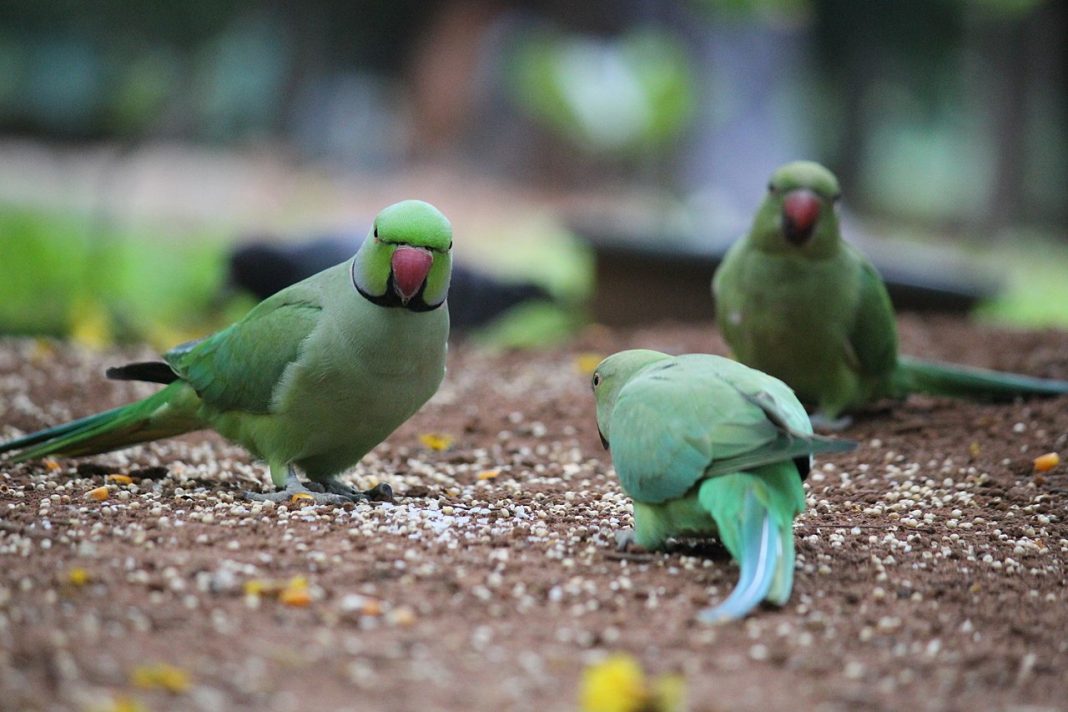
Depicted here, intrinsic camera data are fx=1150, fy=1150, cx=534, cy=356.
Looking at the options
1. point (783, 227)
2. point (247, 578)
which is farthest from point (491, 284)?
point (247, 578)

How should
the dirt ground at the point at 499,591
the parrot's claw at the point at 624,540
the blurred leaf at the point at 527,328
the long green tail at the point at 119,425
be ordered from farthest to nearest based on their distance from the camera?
1. the blurred leaf at the point at 527,328
2. the long green tail at the point at 119,425
3. the parrot's claw at the point at 624,540
4. the dirt ground at the point at 499,591

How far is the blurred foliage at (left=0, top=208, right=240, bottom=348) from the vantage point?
23.8 feet

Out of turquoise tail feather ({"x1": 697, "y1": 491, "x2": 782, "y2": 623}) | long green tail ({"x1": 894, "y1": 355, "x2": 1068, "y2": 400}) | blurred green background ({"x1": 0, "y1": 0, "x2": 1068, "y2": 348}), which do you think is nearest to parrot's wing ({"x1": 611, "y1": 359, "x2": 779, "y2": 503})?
turquoise tail feather ({"x1": 697, "y1": 491, "x2": 782, "y2": 623})

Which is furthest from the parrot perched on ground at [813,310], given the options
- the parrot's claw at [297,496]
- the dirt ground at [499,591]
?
the parrot's claw at [297,496]

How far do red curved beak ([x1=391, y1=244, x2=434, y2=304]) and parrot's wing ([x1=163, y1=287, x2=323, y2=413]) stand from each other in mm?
390

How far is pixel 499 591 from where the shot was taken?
2809 millimetres

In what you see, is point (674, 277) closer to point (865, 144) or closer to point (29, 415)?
point (29, 415)

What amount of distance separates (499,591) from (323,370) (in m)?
1.08

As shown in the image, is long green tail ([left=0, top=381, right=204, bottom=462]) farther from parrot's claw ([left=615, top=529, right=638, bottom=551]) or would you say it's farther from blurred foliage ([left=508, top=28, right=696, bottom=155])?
blurred foliage ([left=508, top=28, right=696, bottom=155])

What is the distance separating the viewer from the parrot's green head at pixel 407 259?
3.40 meters

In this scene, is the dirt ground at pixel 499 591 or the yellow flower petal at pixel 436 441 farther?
the yellow flower petal at pixel 436 441

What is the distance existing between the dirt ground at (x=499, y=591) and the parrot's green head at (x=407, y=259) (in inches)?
25.7

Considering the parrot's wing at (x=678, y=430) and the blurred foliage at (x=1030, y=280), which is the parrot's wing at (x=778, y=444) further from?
the blurred foliage at (x=1030, y=280)

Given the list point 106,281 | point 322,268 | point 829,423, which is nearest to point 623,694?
point 829,423
